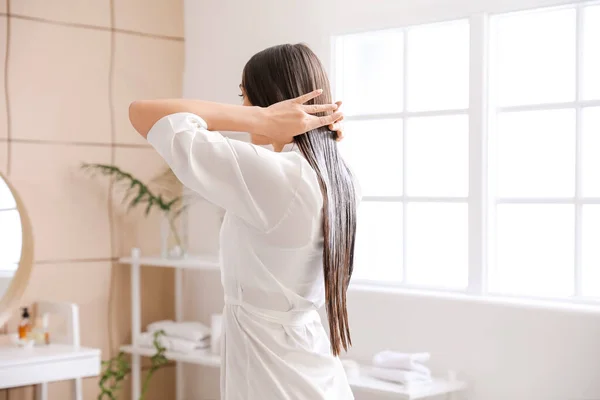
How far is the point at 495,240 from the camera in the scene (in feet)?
9.53

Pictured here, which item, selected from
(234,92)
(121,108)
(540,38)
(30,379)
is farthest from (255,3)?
(30,379)

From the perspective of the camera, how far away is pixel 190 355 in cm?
343

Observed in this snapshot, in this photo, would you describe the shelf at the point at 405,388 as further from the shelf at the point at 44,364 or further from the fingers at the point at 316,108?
the fingers at the point at 316,108

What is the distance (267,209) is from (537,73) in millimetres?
1719

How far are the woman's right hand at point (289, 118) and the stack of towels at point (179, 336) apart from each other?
7.13 ft

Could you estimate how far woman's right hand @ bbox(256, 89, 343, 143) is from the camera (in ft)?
4.67

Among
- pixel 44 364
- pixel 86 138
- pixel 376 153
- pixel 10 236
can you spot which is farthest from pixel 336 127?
pixel 86 138

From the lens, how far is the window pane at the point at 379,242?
3.23m

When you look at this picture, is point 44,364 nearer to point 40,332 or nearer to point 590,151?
point 40,332

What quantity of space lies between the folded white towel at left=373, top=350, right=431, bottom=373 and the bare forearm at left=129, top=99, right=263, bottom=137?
Answer: 5.10 ft

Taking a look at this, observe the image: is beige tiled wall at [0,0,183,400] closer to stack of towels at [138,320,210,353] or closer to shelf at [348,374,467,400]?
stack of towels at [138,320,210,353]

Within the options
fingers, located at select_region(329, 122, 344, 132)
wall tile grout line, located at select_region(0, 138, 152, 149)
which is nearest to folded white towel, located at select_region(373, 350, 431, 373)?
fingers, located at select_region(329, 122, 344, 132)

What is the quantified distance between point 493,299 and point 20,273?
6.23 feet

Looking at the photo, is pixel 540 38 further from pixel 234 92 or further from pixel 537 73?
pixel 234 92
